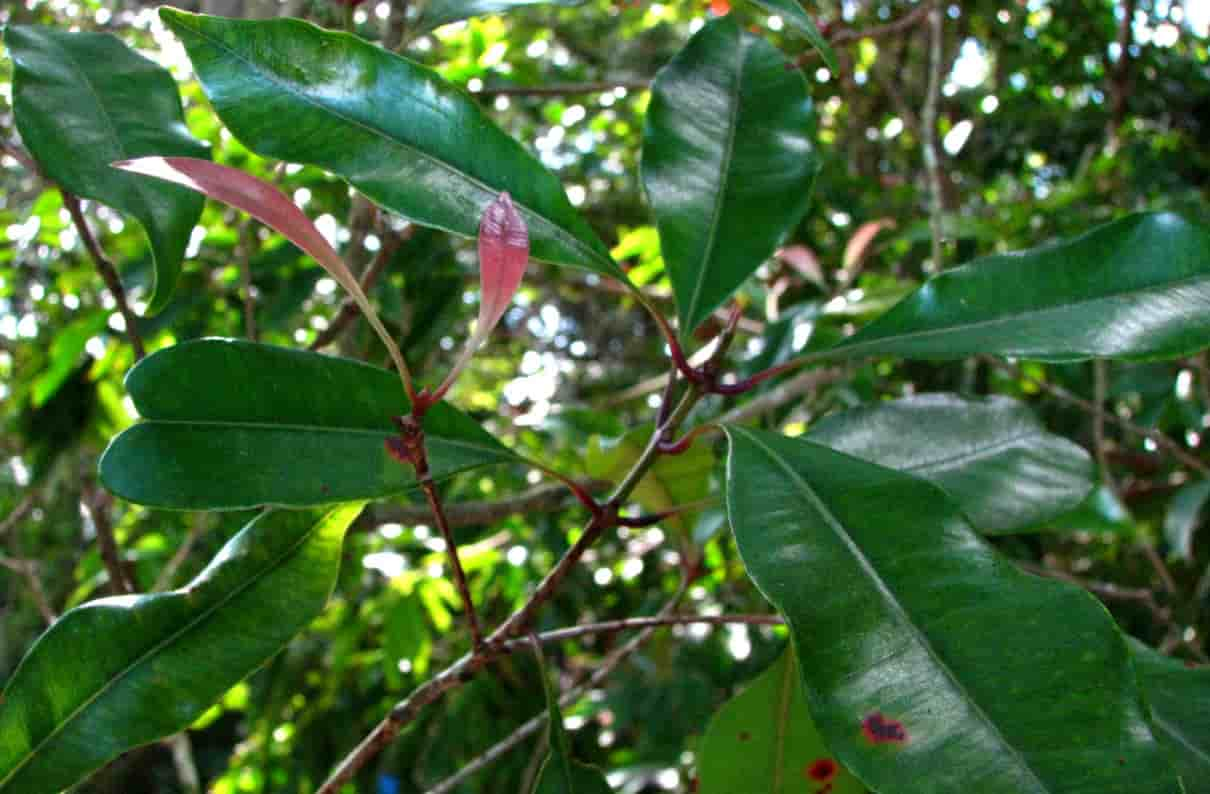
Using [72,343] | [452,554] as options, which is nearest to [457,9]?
[452,554]

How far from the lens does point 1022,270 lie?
0.72 m

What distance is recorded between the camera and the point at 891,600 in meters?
0.53

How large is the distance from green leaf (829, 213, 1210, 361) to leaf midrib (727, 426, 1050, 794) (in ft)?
0.47

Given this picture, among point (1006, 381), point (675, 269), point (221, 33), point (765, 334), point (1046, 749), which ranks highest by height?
point (221, 33)

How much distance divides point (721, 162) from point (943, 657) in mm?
447

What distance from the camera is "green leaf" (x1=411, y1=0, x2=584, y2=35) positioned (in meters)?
0.92

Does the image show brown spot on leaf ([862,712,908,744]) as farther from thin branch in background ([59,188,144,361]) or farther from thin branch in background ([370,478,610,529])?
thin branch in background ([370,478,610,529])

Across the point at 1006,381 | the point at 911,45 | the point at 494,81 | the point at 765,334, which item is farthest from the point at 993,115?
the point at 765,334

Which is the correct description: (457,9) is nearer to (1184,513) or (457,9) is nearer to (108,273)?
(108,273)

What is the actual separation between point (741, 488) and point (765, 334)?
0.78 meters

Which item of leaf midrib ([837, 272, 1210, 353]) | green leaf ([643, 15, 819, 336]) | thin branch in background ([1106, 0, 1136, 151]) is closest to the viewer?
leaf midrib ([837, 272, 1210, 353])

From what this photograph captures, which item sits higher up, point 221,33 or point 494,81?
point 221,33

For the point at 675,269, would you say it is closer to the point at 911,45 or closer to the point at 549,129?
the point at 549,129

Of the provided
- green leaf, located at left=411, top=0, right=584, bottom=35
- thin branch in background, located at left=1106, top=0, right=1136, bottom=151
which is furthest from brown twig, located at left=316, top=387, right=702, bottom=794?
thin branch in background, located at left=1106, top=0, right=1136, bottom=151
